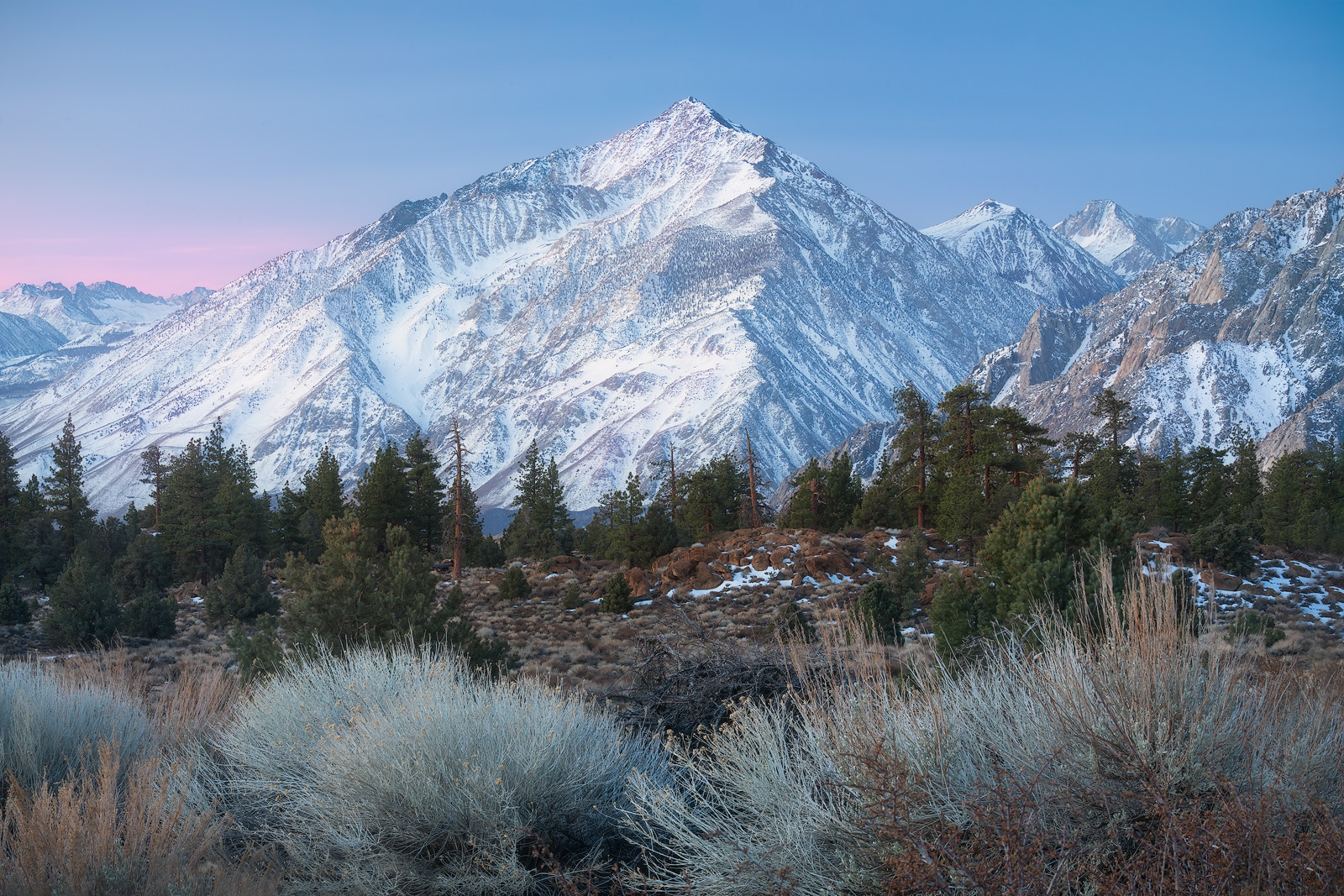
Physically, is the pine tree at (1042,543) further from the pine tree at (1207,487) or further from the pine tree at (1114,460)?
the pine tree at (1207,487)

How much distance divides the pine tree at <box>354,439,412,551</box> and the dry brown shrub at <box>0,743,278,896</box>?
30091 millimetres

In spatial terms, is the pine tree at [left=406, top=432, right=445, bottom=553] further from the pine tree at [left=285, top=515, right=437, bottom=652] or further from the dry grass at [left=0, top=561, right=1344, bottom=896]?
the dry grass at [left=0, top=561, right=1344, bottom=896]

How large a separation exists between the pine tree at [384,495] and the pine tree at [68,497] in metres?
11.9

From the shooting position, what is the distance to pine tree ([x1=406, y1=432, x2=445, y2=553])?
118ft

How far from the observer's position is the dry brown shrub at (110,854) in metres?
3.94

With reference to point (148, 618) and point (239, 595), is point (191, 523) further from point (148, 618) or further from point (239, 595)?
point (148, 618)

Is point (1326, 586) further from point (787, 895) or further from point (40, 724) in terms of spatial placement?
point (40, 724)

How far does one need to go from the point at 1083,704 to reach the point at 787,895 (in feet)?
5.53

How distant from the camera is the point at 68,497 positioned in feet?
122

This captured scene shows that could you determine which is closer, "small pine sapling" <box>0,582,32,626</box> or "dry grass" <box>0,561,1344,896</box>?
"dry grass" <box>0,561,1344,896</box>

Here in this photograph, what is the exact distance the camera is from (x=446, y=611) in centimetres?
1127

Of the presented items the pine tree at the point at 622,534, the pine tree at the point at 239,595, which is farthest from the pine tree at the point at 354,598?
the pine tree at the point at 622,534

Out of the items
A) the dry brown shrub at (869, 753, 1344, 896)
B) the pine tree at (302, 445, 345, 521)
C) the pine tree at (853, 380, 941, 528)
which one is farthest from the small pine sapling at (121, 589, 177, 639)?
the pine tree at (853, 380, 941, 528)

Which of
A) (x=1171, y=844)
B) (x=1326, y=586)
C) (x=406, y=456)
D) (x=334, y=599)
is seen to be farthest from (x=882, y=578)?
(x=406, y=456)
